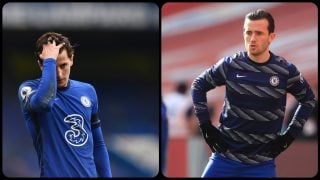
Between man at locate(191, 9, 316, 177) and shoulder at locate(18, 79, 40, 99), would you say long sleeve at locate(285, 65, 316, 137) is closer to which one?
man at locate(191, 9, 316, 177)

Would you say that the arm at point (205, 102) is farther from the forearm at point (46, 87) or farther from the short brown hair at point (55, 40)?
the forearm at point (46, 87)

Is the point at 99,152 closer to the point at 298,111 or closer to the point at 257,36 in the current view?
the point at 257,36

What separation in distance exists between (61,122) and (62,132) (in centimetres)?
8

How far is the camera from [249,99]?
262 inches

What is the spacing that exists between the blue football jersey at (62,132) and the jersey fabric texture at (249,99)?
97 cm

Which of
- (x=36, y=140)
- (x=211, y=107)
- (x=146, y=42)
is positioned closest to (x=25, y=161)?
(x=146, y=42)

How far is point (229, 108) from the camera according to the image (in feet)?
22.0

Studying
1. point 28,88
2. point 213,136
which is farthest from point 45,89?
point 213,136

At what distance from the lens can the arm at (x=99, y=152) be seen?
6609mm

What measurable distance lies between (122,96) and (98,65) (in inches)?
41.7

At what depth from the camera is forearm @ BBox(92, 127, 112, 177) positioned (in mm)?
6625

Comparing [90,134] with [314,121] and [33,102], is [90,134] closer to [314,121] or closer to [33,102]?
[33,102]

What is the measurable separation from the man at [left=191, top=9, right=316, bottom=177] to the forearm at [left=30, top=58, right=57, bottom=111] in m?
1.27

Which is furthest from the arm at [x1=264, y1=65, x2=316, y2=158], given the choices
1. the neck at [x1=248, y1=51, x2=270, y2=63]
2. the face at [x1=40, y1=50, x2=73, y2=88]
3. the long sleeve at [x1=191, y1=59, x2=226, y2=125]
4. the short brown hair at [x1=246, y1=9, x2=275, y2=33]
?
the face at [x1=40, y1=50, x2=73, y2=88]
